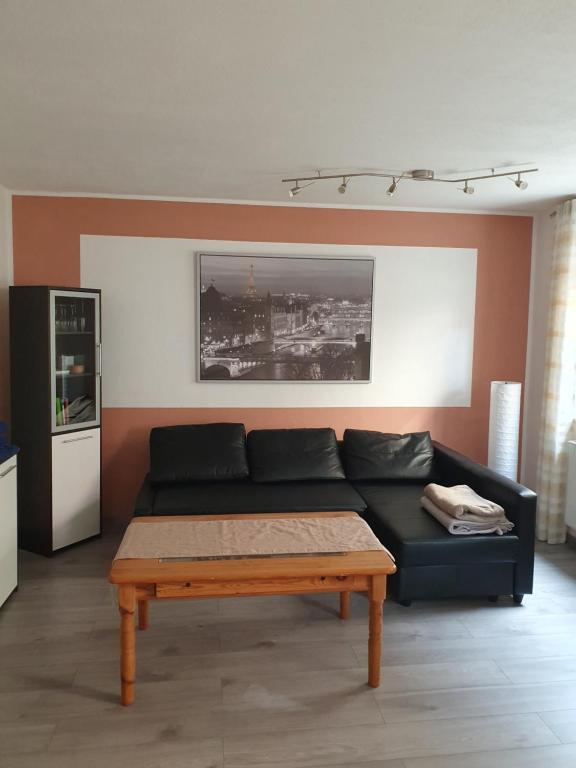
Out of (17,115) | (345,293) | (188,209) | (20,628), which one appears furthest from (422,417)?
(17,115)

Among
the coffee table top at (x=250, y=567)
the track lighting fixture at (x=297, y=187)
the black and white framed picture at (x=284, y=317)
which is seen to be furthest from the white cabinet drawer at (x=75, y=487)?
the track lighting fixture at (x=297, y=187)

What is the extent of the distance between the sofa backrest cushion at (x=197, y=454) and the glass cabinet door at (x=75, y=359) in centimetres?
52

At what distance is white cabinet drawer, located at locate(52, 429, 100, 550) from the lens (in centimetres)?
404

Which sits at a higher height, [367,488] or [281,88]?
[281,88]

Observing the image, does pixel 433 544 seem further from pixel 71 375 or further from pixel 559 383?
pixel 71 375

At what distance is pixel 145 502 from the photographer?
152 inches

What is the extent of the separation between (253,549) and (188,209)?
2770 mm

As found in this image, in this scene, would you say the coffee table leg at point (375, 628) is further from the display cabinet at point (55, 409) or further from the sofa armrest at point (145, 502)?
the display cabinet at point (55, 409)

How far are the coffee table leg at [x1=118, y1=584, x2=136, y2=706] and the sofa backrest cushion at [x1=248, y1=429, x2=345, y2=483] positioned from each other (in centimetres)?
188

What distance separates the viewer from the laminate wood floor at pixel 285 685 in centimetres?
230

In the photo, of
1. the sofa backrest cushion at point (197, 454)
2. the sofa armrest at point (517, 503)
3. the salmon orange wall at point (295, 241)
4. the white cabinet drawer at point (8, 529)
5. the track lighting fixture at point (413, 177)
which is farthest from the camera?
the salmon orange wall at point (295, 241)

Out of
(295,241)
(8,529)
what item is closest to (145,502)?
(8,529)

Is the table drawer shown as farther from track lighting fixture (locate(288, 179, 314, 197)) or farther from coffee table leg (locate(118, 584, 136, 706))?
track lighting fixture (locate(288, 179, 314, 197))

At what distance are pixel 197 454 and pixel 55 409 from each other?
102cm
